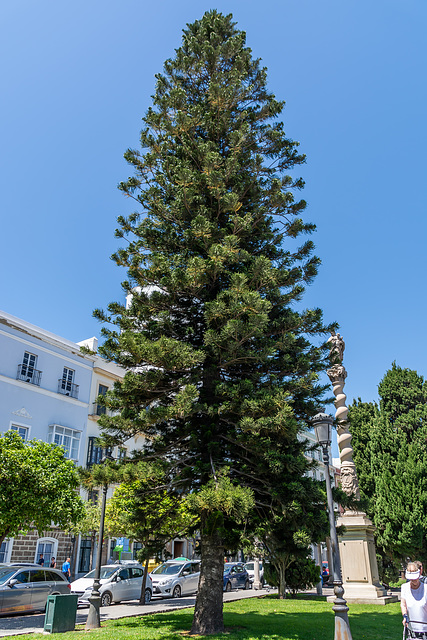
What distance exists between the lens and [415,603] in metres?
6.32

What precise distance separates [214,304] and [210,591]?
20.4 ft

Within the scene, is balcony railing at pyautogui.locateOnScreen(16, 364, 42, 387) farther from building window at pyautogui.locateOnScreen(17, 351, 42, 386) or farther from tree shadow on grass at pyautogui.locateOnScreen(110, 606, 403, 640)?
tree shadow on grass at pyautogui.locateOnScreen(110, 606, 403, 640)

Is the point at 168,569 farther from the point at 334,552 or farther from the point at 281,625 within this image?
the point at 334,552

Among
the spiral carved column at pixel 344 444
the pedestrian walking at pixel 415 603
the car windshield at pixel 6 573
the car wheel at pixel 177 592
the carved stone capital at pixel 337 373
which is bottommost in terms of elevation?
the car wheel at pixel 177 592

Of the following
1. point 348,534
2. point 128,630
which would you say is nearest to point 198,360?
point 128,630

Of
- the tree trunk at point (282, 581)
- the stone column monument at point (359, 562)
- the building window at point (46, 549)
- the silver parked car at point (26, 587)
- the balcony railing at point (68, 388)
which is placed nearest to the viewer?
the silver parked car at point (26, 587)

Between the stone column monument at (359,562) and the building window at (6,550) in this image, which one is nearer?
the stone column monument at (359,562)

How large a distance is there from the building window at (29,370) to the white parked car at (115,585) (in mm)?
10270

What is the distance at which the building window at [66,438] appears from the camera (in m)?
25.4

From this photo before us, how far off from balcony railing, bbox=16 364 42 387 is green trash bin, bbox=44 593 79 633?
14.3 m

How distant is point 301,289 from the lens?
42.0 feet

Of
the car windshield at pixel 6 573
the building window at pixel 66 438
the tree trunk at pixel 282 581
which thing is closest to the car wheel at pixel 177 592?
the tree trunk at pixel 282 581

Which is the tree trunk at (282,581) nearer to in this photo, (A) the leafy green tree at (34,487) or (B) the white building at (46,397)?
(A) the leafy green tree at (34,487)

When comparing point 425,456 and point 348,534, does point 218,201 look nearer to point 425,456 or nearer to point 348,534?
point 348,534
